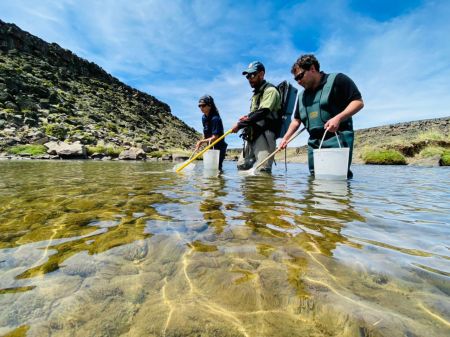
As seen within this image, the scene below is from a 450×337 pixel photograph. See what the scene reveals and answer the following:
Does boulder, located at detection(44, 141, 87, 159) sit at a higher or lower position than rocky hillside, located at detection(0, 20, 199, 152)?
lower

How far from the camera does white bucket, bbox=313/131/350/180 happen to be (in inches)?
193

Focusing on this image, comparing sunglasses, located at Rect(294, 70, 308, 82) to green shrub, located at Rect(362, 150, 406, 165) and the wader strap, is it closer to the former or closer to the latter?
the wader strap

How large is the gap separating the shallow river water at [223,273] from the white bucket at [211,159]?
5.51 meters

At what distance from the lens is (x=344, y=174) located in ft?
A: 17.4

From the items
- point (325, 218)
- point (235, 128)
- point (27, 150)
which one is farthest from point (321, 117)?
point (27, 150)

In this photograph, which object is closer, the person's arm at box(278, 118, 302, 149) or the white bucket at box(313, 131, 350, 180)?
the white bucket at box(313, 131, 350, 180)

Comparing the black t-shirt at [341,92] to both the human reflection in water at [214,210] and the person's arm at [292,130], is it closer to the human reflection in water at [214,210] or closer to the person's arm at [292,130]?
the person's arm at [292,130]

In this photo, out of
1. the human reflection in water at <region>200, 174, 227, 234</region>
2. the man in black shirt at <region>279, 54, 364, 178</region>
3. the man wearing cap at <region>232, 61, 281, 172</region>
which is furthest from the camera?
the man wearing cap at <region>232, 61, 281, 172</region>

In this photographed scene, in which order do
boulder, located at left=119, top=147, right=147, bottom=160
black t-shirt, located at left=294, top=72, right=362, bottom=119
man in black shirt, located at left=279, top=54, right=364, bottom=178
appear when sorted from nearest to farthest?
1. black t-shirt, located at left=294, top=72, right=362, bottom=119
2. man in black shirt, located at left=279, top=54, right=364, bottom=178
3. boulder, located at left=119, top=147, right=147, bottom=160

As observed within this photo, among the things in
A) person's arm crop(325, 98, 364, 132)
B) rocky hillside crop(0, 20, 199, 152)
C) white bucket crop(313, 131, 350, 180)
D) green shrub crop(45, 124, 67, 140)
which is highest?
rocky hillside crop(0, 20, 199, 152)

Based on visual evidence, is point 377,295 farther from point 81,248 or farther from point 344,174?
point 344,174

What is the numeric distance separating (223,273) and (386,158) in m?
18.2

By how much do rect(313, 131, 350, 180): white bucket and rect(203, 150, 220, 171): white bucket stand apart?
141 inches

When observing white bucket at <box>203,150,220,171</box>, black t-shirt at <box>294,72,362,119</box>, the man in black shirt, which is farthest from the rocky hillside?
black t-shirt at <box>294,72,362,119</box>
